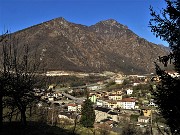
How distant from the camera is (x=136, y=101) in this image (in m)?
95.8

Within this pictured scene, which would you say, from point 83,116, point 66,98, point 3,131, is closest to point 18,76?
point 3,131

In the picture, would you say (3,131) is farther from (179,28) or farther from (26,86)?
(179,28)

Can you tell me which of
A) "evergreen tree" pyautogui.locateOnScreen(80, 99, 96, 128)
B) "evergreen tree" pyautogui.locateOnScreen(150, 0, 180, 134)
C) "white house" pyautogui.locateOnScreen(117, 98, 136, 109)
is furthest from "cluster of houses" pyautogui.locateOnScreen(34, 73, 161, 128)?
"evergreen tree" pyautogui.locateOnScreen(150, 0, 180, 134)

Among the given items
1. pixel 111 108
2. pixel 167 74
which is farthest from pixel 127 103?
pixel 167 74

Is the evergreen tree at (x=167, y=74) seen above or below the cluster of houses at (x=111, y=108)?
above

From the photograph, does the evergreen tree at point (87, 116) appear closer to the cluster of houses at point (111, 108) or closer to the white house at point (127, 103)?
the cluster of houses at point (111, 108)

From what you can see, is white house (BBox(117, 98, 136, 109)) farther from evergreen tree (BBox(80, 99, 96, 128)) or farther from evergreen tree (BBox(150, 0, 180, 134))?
evergreen tree (BBox(150, 0, 180, 134))

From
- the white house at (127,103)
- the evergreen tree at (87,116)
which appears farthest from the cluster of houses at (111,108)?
the evergreen tree at (87,116)

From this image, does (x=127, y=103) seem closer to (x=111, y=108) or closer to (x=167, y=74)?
(x=111, y=108)

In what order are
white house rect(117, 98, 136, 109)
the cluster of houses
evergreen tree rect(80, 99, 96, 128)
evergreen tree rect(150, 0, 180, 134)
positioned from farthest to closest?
white house rect(117, 98, 136, 109)
the cluster of houses
evergreen tree rect(80, 99, 96, 128)
evergreen tree rect(150, 0, 180, 134)

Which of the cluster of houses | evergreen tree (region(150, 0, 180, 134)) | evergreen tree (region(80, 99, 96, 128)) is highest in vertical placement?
evergreen tree (region(150, 0, 180, 134))

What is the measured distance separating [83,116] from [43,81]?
30.1 meters

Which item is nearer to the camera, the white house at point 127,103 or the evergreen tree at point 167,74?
the evergreen tree at point 167,74

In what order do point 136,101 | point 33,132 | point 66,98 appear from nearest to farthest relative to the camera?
point 33,132
point 136,101
point 66,98
